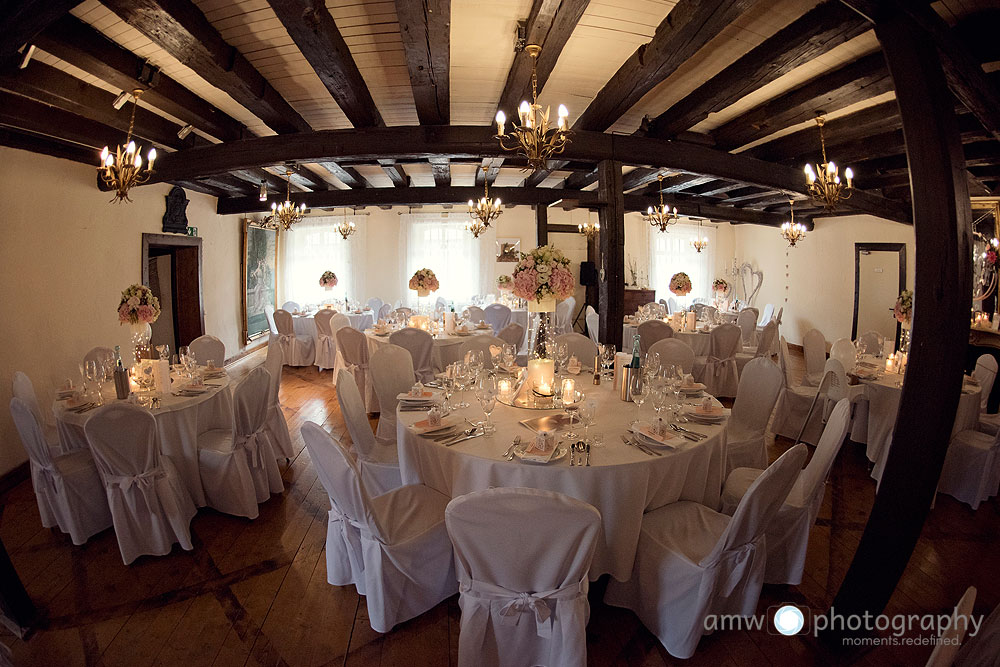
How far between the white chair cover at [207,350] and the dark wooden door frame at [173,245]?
8.64 feet

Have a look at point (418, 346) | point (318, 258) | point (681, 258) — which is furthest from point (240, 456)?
point (681, 258)

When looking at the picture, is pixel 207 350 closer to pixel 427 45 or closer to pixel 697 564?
pixel 427 45

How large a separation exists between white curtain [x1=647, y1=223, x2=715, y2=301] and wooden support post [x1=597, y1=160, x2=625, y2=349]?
7443 millimetres

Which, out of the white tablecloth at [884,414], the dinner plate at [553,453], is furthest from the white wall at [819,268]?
the dinner plate at [553,453]

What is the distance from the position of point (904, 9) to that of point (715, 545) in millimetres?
2375

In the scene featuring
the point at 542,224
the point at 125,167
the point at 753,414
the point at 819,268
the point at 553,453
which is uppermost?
the point at 542,224

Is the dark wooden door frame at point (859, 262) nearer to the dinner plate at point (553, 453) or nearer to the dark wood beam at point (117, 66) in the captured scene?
the dinner plate at point (553, 453)

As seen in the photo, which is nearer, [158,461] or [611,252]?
[158,461]

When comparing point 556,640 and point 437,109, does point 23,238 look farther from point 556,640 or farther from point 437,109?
point 556,640

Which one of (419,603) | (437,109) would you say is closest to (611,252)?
(437,109)

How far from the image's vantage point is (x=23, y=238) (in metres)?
→ 4.34

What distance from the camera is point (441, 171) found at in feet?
22.6

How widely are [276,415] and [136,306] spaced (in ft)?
4.64

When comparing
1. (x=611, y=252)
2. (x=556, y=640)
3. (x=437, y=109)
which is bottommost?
(x=556, y=640)
